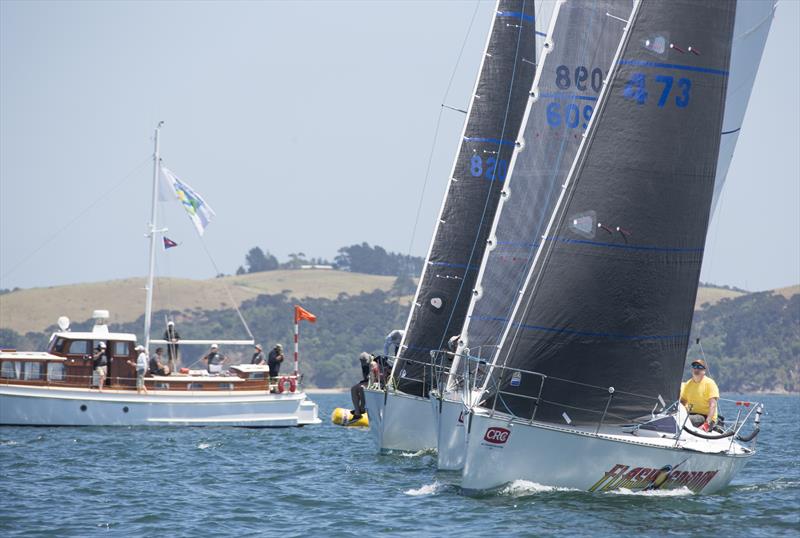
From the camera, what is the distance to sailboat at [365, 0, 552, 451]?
26.7m

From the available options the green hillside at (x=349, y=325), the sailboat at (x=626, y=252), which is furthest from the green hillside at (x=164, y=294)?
the sailboat at (x=626, y=252)

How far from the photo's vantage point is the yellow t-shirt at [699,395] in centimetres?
1961

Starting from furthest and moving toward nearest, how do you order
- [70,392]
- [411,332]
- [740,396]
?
[740,396], [70,392], [411,332]

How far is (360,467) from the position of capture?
23703 millimetres

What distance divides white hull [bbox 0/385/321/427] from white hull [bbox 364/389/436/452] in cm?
1025

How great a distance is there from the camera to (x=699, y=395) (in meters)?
19.7

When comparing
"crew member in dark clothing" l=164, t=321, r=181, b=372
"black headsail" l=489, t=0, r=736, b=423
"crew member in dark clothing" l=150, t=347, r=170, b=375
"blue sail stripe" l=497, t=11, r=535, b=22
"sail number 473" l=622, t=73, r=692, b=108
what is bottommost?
"crew member in dark clothing" l=150, t=347, r=170, b=375

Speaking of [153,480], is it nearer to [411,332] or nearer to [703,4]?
[411,332]

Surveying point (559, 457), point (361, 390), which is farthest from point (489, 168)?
point (559, 457)

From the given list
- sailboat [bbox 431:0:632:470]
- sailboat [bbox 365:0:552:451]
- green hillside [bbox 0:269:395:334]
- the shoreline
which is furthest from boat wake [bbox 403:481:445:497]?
green hillside [bbox 0:269:395:334]

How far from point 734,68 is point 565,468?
9.65 meters

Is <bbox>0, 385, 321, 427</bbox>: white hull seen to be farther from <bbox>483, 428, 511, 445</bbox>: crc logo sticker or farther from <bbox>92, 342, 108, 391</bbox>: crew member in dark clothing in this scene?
<bbox>483, 428, 511, 445</bbox>: crc logo sticker

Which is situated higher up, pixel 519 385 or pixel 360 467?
pixel 519 385

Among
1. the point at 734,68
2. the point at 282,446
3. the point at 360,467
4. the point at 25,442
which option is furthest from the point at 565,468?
the point at 25,442
